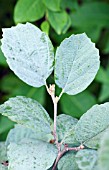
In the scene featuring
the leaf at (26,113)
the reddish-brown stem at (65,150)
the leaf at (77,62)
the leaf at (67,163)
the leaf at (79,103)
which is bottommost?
the leaf at (79,103)

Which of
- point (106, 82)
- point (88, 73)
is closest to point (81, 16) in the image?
point (106, 82)

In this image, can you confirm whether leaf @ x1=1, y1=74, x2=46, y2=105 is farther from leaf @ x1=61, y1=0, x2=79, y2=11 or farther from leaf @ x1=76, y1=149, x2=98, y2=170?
leaf @ x1=76, y1=149, x2=98, y2=170

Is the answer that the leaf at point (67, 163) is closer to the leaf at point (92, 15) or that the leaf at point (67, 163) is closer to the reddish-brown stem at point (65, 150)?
the reddish-brown stem at point (65, 150)

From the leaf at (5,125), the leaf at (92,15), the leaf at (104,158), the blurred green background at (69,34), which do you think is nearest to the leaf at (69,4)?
the blurred green background at (69,34)

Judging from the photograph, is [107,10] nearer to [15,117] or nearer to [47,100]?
[47,100]

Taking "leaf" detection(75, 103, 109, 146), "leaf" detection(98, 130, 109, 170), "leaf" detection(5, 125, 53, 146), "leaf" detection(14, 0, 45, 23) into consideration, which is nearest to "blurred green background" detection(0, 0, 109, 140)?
"leaf" detection(14, 0, 45, 23)

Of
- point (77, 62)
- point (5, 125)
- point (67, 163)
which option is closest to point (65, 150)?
point (67, 163)

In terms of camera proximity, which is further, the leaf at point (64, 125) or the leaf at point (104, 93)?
the leaf at point (104, 93)
